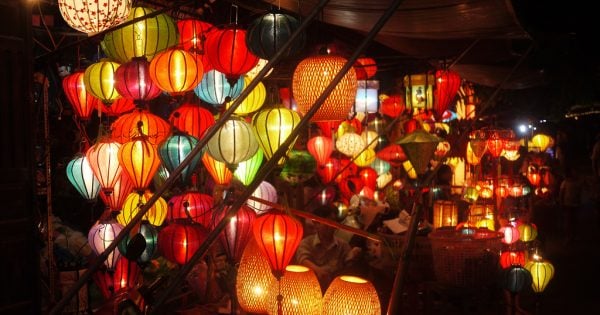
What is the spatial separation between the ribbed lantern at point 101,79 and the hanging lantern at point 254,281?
1.93m

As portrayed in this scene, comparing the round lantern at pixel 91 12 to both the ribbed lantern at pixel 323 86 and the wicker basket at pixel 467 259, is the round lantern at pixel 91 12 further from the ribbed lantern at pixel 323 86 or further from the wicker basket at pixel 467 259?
the wicker basket at pixel 467 259

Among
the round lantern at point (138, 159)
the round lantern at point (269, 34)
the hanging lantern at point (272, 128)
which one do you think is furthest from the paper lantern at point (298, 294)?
the round lantern at point (269, 34)

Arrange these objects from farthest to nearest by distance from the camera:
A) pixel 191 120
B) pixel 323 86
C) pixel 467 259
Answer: pixel 467 259 → pixel 191 120 → pixel 323 86

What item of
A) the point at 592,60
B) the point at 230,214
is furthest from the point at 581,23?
the point at 230,214

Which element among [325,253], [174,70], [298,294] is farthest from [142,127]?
[325,253]

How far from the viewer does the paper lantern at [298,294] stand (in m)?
3.83

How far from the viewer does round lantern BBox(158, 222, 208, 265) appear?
455cm

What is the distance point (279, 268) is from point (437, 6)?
251 centimetres

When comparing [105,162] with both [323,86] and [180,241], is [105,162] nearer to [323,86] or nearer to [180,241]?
[180,241]

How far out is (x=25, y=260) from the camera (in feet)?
7.80

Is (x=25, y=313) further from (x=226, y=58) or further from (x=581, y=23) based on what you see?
(x=581, y=23)

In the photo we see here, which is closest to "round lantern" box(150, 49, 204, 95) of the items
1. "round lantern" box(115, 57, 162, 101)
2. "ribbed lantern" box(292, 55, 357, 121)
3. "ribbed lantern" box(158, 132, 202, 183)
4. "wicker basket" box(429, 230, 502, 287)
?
"round lantern" box(115, 57, 162, 101)

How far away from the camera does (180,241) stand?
14.9 ft

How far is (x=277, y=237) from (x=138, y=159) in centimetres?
146
